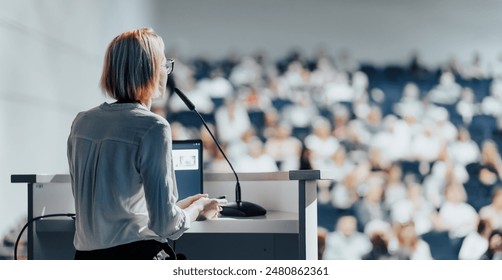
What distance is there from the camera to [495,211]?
3400 mm

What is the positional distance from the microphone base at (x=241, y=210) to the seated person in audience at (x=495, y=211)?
233cm

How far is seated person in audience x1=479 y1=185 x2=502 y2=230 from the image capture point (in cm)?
340

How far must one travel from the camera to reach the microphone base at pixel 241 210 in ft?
4.60

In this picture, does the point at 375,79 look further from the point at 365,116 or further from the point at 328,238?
the point at 328,238

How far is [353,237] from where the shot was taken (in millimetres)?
3350

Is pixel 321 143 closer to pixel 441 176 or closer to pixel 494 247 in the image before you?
pixel 441 176

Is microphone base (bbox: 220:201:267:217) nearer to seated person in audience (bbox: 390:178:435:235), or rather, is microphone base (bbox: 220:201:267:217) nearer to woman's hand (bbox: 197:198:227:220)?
woman's hand (bbox: 197:198:227:220)

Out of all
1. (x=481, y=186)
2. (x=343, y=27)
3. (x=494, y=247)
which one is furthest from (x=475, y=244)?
(x=343, y=27)

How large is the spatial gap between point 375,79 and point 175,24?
123cm

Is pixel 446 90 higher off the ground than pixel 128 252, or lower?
higher

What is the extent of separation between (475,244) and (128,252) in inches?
109

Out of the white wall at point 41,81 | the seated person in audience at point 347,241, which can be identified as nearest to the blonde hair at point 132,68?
the white wall at point 41,81

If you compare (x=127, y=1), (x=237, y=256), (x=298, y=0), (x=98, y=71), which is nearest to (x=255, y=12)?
(x=298, y=0)

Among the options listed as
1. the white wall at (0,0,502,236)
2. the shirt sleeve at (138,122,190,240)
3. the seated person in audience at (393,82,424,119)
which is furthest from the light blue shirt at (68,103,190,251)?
the seated person in audience at (393,82,424,119)
